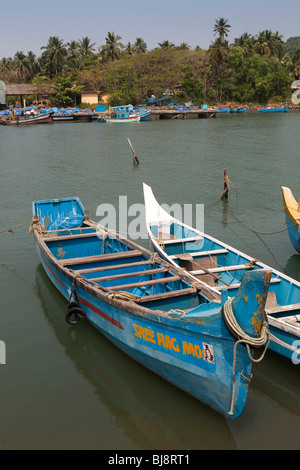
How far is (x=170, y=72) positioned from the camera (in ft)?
262

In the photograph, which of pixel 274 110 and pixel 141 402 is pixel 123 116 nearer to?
pixel 274 110

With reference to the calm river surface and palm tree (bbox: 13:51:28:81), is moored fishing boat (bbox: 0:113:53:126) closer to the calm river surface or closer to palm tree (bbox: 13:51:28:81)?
palm tree (bbox: 13:51:28:81)

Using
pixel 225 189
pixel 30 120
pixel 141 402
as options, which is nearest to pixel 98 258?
pixel 141 402

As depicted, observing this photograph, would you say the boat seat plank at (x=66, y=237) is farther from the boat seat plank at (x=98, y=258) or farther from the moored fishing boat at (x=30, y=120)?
the moored fishing boat at (x=30, y=120)

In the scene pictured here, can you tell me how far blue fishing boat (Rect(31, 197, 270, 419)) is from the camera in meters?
5.86

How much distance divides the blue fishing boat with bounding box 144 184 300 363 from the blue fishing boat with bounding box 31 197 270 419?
0.70 m

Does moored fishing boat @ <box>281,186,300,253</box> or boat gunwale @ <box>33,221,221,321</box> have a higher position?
moored fishing boat @ <box>281,186,300,253</box>

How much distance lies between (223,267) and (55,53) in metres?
90.4

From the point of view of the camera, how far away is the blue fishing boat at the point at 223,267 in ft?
26.0

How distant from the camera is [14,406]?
7566 millimetres

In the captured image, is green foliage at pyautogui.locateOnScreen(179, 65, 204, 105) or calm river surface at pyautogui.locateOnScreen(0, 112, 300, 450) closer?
calm river surface at pyautogui.locateOnScreen(0, 112, 300, 450)

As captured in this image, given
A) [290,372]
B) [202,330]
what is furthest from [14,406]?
[290,372]

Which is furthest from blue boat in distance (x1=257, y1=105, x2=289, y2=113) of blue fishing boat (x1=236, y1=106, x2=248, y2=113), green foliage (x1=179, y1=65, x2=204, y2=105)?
green foliage (x1=179, y1=65, x2=204, y2=105)
